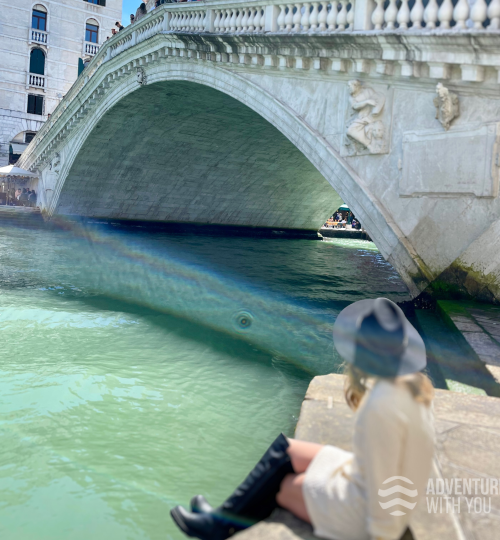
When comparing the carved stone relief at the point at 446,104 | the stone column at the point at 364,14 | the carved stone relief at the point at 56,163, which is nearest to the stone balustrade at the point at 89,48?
the carved stone relief at the point at 56,163

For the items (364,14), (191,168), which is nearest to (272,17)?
(364,14)

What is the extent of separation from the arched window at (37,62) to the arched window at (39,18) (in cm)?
116

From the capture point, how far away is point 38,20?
27047mm

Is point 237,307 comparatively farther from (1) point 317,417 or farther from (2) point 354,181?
(1) point 317,417

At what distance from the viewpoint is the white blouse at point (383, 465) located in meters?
1.38

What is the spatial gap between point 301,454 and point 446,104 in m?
4.24

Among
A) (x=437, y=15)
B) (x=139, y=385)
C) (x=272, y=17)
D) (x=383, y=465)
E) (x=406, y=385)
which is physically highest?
(x=272, y=17)

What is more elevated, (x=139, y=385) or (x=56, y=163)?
(x=56, y=163)

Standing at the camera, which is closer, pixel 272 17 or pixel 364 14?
pixel 364 14

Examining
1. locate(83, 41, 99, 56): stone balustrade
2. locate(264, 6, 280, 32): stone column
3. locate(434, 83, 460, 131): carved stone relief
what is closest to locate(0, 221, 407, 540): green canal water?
locate(434, 83, 460, 131): carved stone relief

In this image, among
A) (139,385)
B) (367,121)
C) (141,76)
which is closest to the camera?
(139,385)

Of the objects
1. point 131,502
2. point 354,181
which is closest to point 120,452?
point 131,502

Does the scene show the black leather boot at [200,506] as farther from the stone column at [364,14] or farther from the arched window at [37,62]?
the arched window at [37,62]

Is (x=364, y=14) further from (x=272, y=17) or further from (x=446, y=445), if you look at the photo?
(x=446, y=445)
